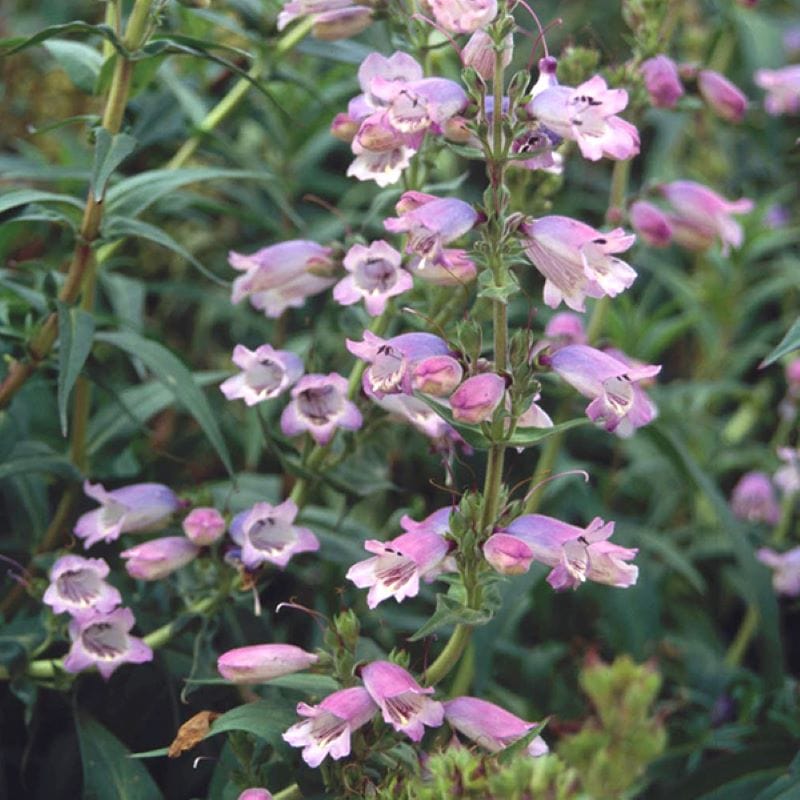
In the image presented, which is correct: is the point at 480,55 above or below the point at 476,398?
above

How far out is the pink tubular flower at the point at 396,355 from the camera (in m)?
1.16

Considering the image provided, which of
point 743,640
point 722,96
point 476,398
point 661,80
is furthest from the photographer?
point 743,640

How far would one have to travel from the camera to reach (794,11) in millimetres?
3814

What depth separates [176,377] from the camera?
4.96 feet

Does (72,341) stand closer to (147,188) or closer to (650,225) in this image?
(147,188)

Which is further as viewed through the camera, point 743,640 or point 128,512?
point 743,640

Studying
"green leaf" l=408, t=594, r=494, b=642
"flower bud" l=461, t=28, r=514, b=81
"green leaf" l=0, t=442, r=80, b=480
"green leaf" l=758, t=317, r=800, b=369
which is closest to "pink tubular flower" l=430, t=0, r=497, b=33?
"flower bud" l=461, t=28, r=514, b=81

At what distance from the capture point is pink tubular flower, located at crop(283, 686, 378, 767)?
1122mm

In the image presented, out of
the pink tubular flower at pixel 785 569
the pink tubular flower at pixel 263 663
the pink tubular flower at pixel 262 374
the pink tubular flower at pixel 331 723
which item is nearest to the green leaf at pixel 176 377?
the pink tubular flower at pixel 262 374

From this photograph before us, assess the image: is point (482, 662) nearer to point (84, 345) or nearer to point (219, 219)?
point (84, 345)

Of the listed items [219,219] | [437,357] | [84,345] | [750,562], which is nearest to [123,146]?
[84,345]

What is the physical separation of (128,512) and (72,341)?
21cm

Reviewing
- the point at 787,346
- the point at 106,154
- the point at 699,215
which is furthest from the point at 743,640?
the point at 106,154

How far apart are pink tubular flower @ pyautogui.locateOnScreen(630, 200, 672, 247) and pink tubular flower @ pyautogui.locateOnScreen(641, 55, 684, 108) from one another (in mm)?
152
